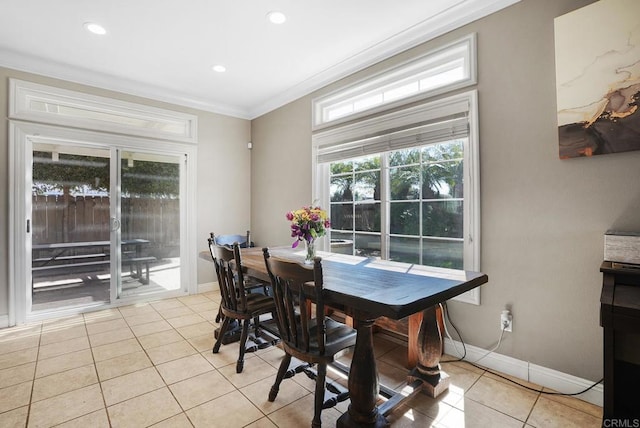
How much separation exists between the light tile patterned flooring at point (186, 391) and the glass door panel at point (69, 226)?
72cm

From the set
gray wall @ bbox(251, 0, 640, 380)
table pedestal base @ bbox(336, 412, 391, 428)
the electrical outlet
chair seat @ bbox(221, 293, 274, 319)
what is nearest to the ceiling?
gray wall @ bbox(251, 0, 640, 380)

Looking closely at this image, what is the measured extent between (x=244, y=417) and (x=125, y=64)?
12.3ft

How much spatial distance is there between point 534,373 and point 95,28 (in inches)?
178

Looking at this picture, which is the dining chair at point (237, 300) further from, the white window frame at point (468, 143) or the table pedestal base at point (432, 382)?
the white window frame at point (468, 143)

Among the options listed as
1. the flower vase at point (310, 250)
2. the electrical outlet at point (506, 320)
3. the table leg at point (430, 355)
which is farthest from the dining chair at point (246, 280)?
the electrical outlet at point (506, 320)

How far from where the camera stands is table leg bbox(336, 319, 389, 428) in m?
1.58

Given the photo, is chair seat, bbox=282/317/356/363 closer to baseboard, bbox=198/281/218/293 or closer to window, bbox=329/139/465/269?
window, bbox=329/139/465/269

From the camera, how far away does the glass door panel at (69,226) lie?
350cm

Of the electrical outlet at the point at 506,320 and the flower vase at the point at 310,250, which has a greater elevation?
the flower vase at the point at 310,250

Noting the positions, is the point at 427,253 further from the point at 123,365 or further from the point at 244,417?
the point at 123,365

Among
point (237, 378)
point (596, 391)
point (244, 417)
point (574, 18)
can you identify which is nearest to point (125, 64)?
point (237, 378)

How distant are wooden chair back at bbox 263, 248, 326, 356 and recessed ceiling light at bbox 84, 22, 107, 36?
8.78 feet

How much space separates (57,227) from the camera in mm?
3580

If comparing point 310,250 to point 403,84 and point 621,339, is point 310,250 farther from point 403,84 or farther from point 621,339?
point 621,339
